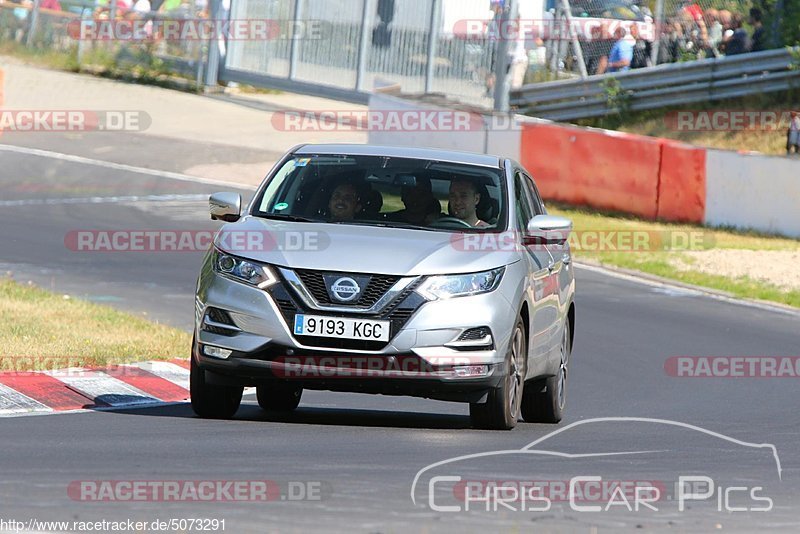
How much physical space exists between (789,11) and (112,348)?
1978cm

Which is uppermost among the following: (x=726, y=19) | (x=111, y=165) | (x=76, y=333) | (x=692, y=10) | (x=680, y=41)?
(x=692, y=10)

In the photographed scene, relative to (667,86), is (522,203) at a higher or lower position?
higher

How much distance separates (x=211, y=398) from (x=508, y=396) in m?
1.72

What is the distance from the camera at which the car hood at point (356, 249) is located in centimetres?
862

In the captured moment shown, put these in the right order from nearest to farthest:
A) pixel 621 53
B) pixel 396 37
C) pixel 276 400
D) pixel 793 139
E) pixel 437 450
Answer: pixel 437 450
pixel 276 400
pixel 793 139
pixel 621 53
pixel 396 37

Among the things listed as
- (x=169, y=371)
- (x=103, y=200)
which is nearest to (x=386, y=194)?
(x=169, y=371)

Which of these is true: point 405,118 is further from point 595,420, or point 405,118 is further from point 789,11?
point 595,420

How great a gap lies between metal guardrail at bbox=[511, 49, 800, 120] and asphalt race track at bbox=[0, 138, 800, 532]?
1308 cm

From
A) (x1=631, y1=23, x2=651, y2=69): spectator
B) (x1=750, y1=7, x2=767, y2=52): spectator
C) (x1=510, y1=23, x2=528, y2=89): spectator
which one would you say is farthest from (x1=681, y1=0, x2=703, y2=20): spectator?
(x1=510, y1=23, x2=528, y2=89): spectator

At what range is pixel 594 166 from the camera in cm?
2445

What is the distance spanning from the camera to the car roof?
998 centimetres

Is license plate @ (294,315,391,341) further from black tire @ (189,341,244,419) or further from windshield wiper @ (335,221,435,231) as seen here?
windshield wiper @ (335,221,435,231)
